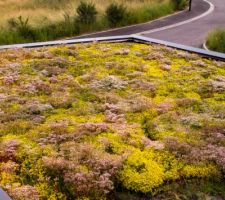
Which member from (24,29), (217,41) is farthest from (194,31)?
(24,29)

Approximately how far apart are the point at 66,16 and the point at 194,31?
7833 mm

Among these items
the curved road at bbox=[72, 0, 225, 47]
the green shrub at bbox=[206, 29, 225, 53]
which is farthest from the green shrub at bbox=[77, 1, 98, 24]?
the green shrub at bbox=[206, 29, 225, 53]

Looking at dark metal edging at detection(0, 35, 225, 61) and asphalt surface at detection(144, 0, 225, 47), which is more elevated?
dark metal edging at detection(0, 35, 225, 61)

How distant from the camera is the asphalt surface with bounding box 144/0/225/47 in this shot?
23.6 metres

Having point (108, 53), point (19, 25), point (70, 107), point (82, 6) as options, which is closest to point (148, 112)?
point (70, 107)

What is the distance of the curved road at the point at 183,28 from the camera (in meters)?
24.0

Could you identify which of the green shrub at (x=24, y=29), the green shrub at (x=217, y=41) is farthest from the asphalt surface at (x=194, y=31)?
the green shrub at (x=24, y=29)

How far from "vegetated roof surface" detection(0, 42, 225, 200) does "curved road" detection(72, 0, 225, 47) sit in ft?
34.0

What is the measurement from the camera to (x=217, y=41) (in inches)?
780

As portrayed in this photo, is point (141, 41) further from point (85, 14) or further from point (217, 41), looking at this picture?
point (85, 14)

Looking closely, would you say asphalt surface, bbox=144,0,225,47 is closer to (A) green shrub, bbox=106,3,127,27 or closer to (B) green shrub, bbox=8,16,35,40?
(A) green shrub, bbox=106,3,127,27

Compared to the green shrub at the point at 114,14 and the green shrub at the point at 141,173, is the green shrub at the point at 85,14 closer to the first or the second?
the green shrub at the point at 114,14

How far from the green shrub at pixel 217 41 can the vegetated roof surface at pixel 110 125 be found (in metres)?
6.01

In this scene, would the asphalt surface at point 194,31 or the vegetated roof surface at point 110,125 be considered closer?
the vegetated roof surface at point 110,125
